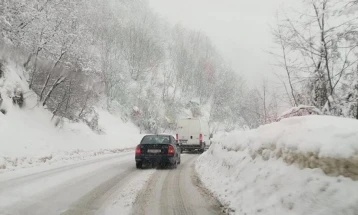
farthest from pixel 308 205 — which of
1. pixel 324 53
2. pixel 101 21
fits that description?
pixel 101 21

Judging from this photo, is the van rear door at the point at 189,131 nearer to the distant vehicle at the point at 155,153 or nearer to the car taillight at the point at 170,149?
the distant vehicle at the point at 155,153

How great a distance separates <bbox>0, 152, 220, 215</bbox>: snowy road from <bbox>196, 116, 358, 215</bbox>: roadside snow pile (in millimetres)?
913

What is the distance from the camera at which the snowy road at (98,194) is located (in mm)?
6730

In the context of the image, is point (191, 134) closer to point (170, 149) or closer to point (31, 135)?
point (170, 149)

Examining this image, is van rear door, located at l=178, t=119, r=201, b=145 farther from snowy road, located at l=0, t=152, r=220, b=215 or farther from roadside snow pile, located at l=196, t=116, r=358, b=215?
roadside snow pile, located at l=196, t=116, r=358, b=215

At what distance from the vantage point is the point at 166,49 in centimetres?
9106

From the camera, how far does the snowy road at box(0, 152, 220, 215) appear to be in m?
6.73

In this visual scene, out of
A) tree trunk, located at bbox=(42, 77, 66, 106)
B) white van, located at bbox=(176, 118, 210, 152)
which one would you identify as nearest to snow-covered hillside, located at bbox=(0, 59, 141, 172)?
tree trunk, located at bbox=(42, 77, 66, 106)

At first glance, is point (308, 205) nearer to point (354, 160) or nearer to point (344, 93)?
point (354, 160)

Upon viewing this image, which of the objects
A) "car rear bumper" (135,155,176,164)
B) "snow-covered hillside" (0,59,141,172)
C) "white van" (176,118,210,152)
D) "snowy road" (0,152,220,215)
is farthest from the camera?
"white van" (176,118,210,152)

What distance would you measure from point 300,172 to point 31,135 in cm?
1733

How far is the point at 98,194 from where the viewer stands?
8.40 meters

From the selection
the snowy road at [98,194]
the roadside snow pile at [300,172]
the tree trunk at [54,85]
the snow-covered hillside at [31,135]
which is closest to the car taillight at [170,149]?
the snowy road at [98,194]

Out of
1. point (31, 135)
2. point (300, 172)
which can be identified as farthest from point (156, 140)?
point (300, 172)
